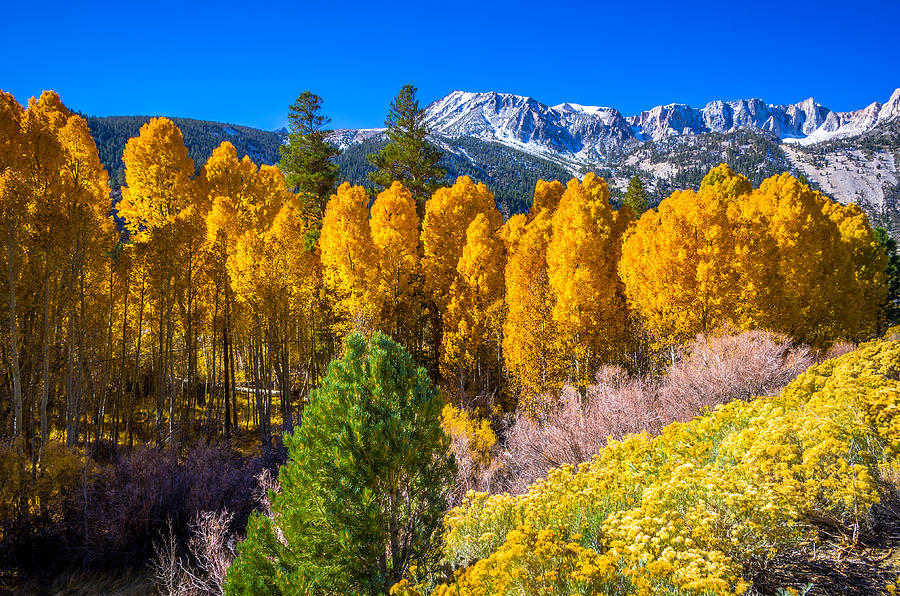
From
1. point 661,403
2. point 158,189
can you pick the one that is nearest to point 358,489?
point 661,403

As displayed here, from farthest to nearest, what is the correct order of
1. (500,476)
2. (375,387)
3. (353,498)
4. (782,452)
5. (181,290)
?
(181,290) → (500,476) → (375,387) → (353,498) → (782,452)

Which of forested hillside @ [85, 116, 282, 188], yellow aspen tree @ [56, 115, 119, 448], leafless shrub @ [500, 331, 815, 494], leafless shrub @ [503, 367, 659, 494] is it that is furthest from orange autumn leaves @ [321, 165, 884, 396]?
forested hillside @ [85, 116, 282, 188]

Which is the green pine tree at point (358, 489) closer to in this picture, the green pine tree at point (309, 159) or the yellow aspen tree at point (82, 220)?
the yellow aspen tree at point (82, 220)

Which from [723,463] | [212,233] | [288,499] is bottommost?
[288,499]

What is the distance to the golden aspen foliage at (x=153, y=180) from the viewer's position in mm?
15680

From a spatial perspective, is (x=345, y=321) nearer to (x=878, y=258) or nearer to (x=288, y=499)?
(x=288, y=499)

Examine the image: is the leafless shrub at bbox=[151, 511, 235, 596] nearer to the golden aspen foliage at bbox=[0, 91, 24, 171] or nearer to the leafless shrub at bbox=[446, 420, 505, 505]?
the leafless shrub at bbox=[446, 420, 505, 505]

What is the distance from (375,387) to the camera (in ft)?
23.0

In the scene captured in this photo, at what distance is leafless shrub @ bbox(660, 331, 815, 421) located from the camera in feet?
36.7

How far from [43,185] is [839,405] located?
1680 centimetres

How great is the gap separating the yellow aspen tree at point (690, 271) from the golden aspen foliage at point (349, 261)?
10.5m

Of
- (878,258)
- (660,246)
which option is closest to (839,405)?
(660,246)

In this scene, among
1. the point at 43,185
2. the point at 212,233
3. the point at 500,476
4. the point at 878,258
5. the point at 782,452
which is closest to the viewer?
the point at 782,452

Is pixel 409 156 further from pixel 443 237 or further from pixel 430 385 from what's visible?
pixel 430 385
